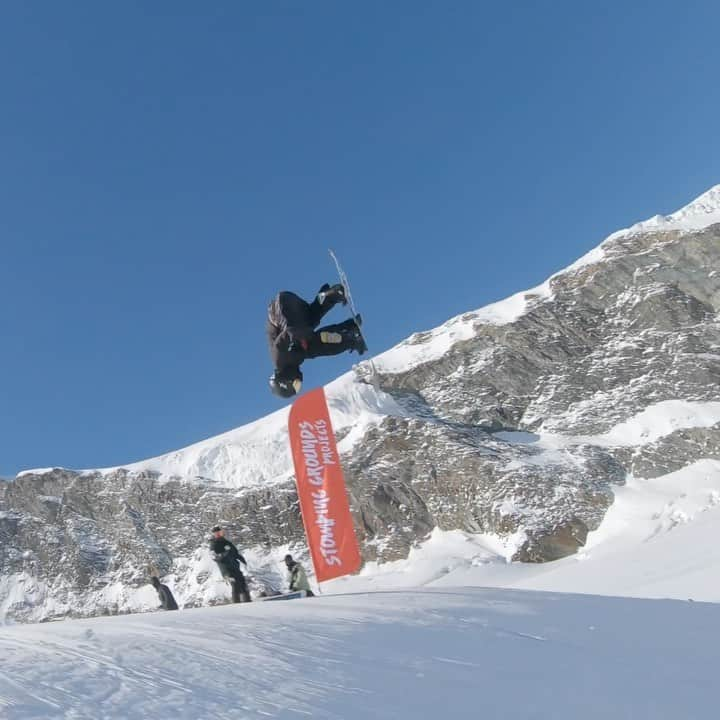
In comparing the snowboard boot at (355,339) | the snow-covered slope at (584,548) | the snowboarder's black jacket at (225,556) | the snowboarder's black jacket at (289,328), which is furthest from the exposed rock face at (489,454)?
the snowboarder's black jacket at (289,328)

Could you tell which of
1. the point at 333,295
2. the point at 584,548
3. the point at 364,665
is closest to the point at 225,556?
the point at 333,295

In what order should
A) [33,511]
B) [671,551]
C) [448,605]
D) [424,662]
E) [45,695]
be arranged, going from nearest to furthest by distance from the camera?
[45,695], [424,662], [448,605], [671,551], [33,511]

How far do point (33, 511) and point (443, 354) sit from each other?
149 feet

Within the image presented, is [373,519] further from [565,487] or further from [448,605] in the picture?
[448,605]

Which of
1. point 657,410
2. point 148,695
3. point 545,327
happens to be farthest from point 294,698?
point 545,327

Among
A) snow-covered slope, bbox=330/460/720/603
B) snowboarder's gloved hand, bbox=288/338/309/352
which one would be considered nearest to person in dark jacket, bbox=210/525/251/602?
snowboarder's gloved hand, bbox=288/338/309/352

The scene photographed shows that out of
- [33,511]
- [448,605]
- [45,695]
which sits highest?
[33,511]

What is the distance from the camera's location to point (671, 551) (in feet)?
104

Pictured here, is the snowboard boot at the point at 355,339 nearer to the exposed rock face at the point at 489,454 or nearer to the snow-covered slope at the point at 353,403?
the exposed rock face at the point at 489,454

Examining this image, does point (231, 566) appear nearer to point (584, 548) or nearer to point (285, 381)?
point (285, 381)

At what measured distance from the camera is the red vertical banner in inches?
666

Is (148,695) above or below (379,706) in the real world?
above

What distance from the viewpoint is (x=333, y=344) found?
938 cm

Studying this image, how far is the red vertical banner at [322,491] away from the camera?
1692 centimetres
